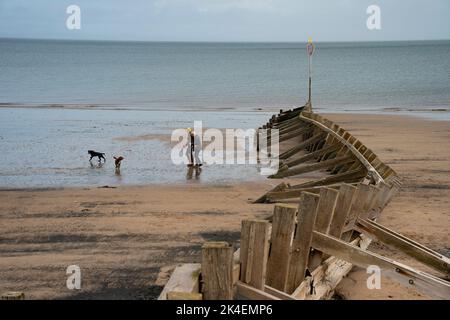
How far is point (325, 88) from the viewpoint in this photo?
201ft

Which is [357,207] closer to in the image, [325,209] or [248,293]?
[325,209]

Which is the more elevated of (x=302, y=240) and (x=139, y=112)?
(x=139, y=112)

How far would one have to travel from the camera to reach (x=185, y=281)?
3777 mm

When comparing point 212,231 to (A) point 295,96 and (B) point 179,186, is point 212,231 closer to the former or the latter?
(B) point 179,186

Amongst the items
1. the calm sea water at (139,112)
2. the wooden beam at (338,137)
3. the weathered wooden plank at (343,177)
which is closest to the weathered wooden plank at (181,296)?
the wooden beam at (338,137)

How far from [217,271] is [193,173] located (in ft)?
40.0

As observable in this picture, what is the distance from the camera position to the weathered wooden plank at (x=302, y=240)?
5.18m

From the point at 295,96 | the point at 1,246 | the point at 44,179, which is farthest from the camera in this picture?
the point at 295,96

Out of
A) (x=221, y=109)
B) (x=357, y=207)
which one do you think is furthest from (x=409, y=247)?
(x=221, y=109)

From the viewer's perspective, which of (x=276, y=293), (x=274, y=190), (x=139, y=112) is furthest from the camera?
(x=139, y=112)

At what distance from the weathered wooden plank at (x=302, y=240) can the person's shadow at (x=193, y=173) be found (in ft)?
32.4

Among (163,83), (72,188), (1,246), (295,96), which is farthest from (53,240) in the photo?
(163,83)

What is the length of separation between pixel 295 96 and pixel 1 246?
46.0m

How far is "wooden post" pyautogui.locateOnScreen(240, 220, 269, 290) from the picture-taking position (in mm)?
4121
